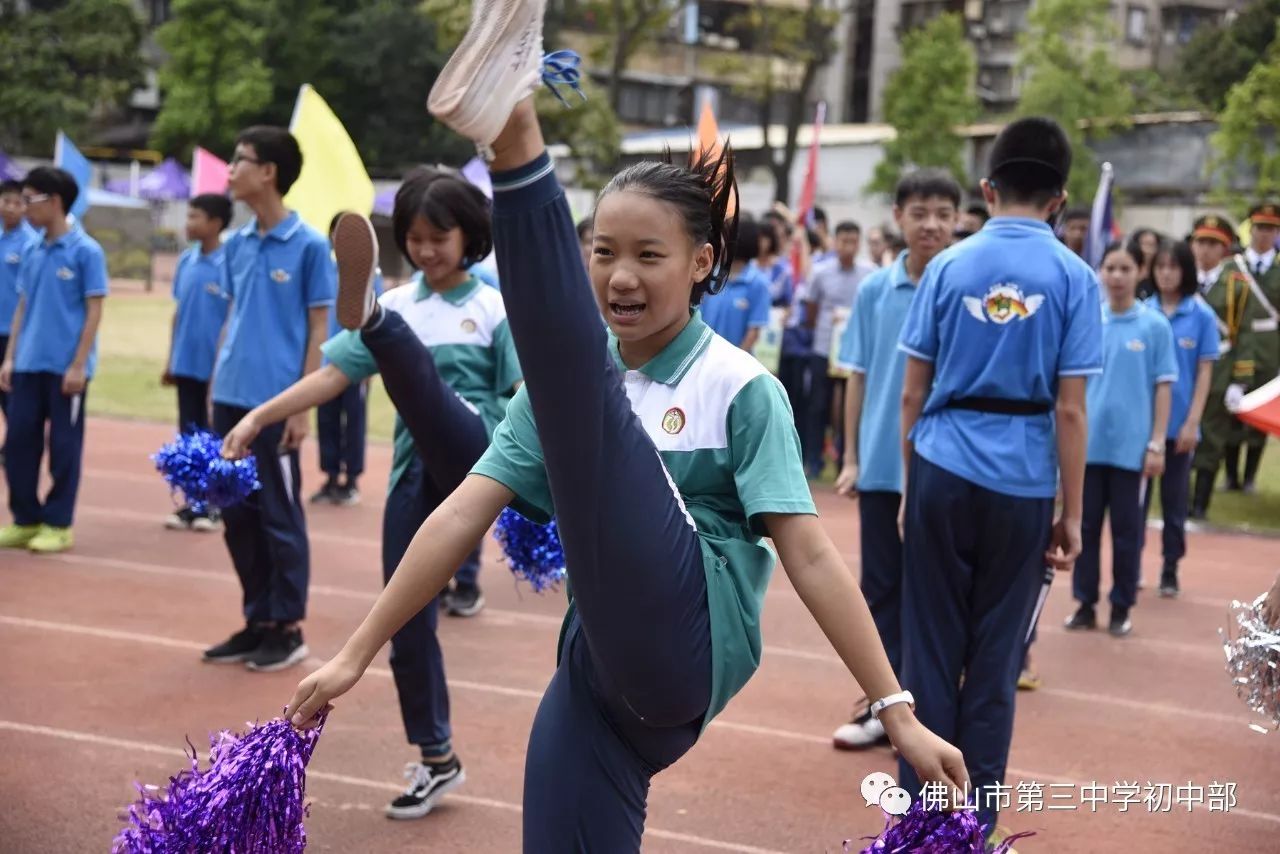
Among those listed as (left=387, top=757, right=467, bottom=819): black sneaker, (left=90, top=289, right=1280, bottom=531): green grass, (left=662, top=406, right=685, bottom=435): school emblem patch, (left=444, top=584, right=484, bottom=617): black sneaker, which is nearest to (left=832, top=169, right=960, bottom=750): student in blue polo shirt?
(left=387, top=757, right=467, bottom=819): black sneaker

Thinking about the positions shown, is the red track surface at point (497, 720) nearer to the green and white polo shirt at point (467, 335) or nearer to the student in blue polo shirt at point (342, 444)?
the green and white polo shirt at point (467, 335)

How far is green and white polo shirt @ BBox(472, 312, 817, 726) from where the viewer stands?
2.64 m

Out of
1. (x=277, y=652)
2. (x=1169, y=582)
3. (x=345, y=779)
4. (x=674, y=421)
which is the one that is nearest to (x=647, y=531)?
(x=674, y=421)

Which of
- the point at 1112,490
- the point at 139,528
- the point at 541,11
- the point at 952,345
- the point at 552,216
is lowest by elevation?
the point at 139,528

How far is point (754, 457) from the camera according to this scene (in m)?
2.65

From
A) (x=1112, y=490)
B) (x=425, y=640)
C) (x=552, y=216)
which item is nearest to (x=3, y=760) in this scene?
(x=425, y=640)

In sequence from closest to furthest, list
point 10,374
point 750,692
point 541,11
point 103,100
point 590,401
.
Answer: point 541,11, point 590,401, point 750,692, point 10,374, point 103,100

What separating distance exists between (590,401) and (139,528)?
8.31 meters

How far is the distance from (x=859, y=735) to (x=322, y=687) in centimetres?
354

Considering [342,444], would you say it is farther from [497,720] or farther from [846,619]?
[846,619]

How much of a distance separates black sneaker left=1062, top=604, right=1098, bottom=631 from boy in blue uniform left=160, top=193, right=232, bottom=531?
17.4ft

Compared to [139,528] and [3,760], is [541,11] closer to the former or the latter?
[3,760]

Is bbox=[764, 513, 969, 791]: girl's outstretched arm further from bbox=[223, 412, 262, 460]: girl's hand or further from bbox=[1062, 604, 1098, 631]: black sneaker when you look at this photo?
bbox=[1062, 604, 1098, 631]: black sneaker

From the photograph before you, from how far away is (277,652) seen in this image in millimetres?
6562
